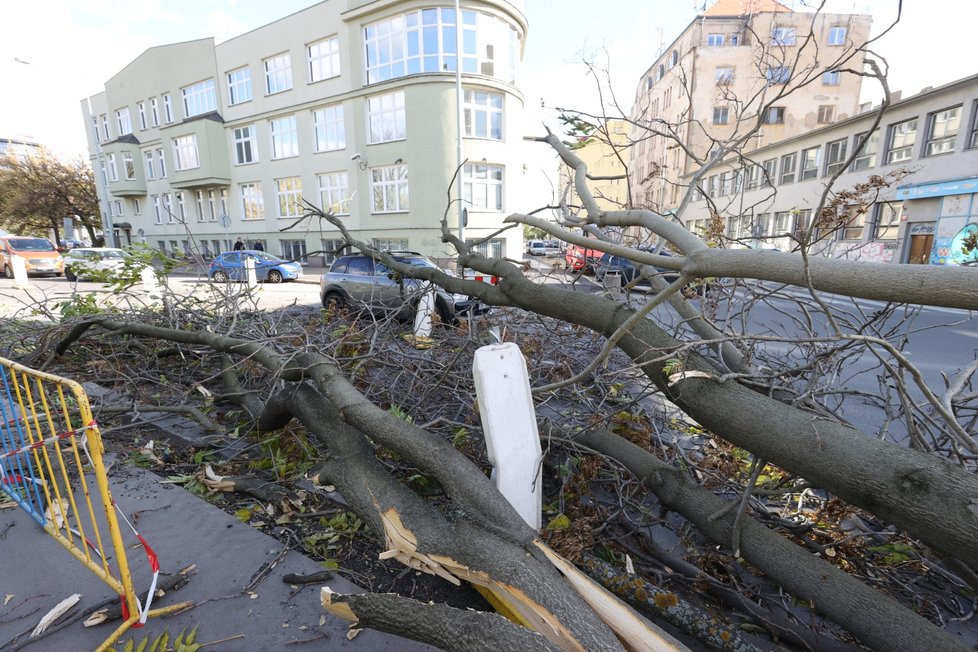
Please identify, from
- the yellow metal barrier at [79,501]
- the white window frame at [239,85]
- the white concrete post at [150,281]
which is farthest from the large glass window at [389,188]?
the yellow metal barrier at [79,501]

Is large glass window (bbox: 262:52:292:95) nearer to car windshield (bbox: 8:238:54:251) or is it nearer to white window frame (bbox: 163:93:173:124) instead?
white window frame (bbox: 163:93:173:124)

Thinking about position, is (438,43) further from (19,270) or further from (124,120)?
(124,120)

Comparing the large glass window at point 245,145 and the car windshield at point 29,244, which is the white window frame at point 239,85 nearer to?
the large glass window at point 245,145

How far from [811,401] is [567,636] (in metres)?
1.69

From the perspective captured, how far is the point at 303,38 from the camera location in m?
21.6

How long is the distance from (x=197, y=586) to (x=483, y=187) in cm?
1974

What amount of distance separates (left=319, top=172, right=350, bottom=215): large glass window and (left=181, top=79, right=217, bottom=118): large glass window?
10138 mm

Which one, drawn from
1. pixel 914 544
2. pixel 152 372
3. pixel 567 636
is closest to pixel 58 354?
pixel 152 372

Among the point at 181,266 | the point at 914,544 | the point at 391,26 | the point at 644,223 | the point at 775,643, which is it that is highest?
the point at 391,26

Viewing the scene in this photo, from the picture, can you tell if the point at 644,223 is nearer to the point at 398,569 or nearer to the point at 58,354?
the point at 398,569

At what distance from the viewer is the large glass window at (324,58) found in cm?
2117

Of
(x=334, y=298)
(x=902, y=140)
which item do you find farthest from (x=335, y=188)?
(x=902, y=140)

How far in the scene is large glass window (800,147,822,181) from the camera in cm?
1984

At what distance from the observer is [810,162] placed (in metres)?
20.3
